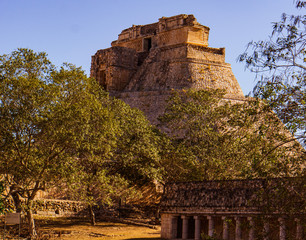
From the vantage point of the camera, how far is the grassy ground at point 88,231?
25.2 metres

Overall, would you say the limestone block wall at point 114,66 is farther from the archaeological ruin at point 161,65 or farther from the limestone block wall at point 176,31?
the limestone block wall at point 176,31

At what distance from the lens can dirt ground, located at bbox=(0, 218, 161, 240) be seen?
25.1m

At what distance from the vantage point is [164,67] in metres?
53.1

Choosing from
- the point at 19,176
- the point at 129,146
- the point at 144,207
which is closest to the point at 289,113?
the point at 19,176

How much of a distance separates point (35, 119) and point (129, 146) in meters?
8.63

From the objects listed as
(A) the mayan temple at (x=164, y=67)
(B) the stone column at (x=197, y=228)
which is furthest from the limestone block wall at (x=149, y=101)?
(B) the stone column at (x=197, y=228)

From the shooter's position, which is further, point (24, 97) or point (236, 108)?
point (236, 108)

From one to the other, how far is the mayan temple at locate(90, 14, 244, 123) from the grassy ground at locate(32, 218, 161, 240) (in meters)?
19.4

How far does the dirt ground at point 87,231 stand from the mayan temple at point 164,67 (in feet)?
63.6

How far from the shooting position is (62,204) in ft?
103

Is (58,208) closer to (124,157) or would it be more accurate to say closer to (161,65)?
(124,157)

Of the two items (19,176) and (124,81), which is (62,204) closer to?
(19,176)

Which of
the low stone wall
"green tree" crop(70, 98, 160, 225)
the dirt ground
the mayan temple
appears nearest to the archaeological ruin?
the mayan temple

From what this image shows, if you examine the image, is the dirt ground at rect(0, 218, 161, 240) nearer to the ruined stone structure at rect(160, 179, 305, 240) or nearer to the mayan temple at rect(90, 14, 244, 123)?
the ruined stone structure at rect(160, 179, 305, 240)
